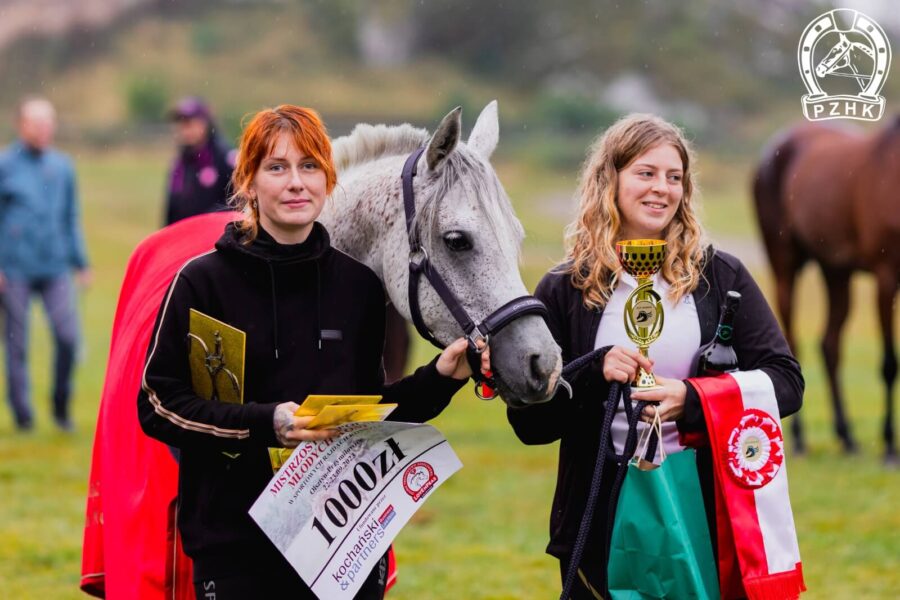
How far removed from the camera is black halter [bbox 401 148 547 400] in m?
→ 2.87

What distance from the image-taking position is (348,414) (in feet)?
9.03

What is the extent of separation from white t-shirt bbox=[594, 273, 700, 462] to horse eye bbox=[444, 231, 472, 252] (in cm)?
41

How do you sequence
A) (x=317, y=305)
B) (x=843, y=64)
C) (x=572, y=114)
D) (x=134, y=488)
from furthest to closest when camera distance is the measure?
(x=572, y=114), (x=843, y=64), (x=134, y=488), (x=317, y=305)

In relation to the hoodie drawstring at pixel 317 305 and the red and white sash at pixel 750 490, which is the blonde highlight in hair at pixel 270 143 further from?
the red and white sash at pixel 750 490

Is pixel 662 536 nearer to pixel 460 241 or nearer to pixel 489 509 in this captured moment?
pixel 460 241

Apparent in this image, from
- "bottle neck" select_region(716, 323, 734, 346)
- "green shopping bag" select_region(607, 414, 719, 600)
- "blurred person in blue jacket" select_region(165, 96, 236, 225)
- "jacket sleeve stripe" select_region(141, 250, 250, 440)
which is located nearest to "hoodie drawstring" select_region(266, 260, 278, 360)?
"jacket sleeve stripe" select_region(141, 250, 250, 440)

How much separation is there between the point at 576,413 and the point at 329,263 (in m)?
0.73

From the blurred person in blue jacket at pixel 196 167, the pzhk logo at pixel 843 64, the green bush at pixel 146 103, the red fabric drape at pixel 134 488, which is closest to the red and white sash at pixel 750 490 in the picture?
the red fabric drape at pixel 134 488

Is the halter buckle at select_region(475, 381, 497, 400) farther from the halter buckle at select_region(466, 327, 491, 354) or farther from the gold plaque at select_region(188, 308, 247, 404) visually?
the gold plaque at select_region(188, 308, 247, 404)

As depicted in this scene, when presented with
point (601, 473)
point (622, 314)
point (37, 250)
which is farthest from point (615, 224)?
point (37, 250)

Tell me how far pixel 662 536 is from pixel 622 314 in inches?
22.0

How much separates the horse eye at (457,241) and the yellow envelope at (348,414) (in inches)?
17.5

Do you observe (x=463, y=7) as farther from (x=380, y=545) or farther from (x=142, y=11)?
(x=380, y=545)

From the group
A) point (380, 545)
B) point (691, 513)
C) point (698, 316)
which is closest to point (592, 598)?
point (691, 513)
